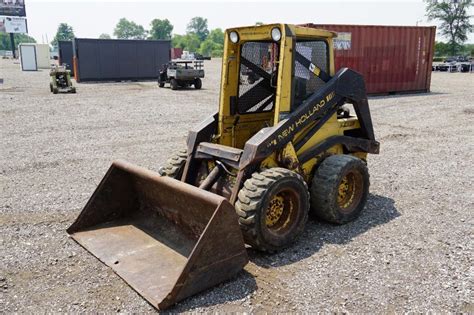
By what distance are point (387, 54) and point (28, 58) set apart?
3369cm

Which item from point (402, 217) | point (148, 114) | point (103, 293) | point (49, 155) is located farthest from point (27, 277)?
point (148, 114)

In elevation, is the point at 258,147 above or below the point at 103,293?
above

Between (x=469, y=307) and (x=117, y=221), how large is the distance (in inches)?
145

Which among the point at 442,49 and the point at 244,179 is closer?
the point at 244,179

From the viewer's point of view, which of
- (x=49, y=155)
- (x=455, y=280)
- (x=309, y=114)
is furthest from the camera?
(x=49, y=155)

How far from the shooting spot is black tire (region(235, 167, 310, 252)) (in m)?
4.30

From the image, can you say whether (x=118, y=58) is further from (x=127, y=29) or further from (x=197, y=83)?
(x=127, y=29)

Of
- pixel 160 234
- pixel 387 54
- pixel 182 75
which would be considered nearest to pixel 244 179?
pixel 160 234

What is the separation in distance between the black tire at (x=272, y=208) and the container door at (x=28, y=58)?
1656 inches

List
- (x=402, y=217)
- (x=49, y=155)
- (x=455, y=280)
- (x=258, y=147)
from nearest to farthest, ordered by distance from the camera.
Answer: (x=455, y=280) → (x=258, y=147) → (x=402, y=217) → (x=49, y=155)

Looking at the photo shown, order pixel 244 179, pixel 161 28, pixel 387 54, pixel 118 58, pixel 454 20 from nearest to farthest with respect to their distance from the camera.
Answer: pixel 244 179, pixel 387 54, pixel 118 58, pixel 454 20, pixel 161 28

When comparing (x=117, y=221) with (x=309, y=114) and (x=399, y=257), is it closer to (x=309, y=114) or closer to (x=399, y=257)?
(x=309, y=114)

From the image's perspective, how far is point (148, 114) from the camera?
14891 mm

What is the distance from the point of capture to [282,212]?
15.7ft
